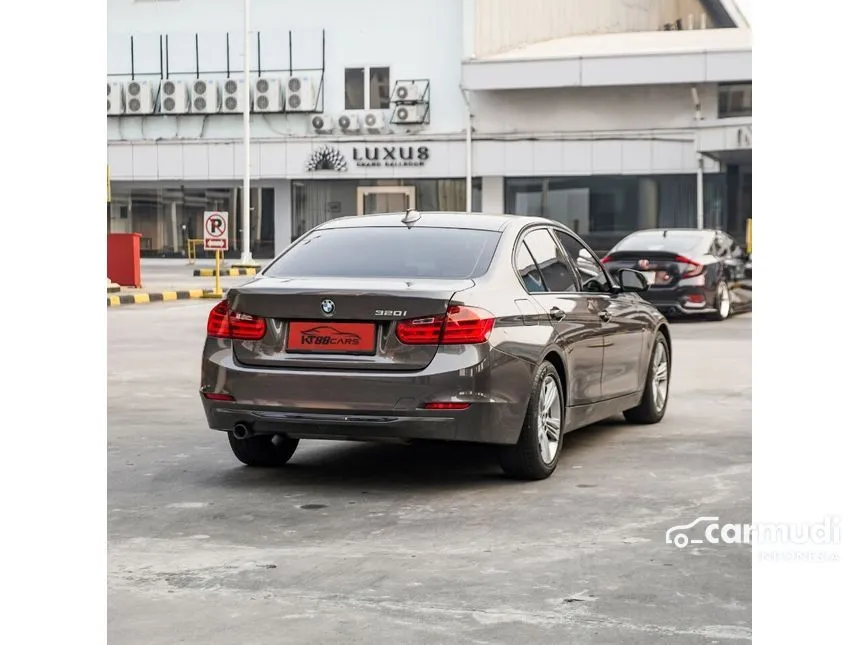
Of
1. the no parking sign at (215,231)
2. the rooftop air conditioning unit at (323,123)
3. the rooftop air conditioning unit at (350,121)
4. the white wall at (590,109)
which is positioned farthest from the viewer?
the rooftop air conditioning unit at (323,123)

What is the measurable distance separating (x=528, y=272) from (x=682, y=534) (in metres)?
Answer: 2.34

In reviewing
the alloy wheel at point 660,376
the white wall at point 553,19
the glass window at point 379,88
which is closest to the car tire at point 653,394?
the alloy wheel at point 660,376

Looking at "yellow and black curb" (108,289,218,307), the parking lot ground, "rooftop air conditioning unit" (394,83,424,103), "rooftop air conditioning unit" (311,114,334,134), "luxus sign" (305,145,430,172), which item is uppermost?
"rooftop air conditioning unit" (394,83,424,103)

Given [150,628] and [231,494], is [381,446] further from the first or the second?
[150,628]

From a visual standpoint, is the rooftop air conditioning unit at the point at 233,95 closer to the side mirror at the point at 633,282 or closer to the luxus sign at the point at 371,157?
the luxus sign at the point at 371,157

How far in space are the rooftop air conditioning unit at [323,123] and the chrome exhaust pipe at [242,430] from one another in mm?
42219

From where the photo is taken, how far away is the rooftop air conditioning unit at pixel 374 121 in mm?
Result: 48906

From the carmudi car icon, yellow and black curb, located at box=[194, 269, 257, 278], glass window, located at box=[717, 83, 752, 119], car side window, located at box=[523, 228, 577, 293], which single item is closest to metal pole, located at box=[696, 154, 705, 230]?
glass window, located at box=[717, 83, 752, 119]

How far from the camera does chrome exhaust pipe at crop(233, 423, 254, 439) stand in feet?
25.7

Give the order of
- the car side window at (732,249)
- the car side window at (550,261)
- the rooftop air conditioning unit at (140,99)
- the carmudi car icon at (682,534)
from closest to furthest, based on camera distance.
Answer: the carmudi car icon at (682,534) < the car side window at (550,261) < the car side window at (732,249) < the rooftop air conditioning unit at (140,99)

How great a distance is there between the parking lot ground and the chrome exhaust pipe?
0.29m

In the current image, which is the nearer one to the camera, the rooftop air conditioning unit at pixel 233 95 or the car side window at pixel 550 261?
the car side window at pixel 550 261

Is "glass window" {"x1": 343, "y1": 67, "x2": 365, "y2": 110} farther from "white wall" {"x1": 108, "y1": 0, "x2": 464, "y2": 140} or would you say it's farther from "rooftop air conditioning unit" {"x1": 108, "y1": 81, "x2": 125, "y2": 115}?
"rooftop air conditioning unit" {"x1": 108, "y1": 81, "x2": 125, "y2": 115}
